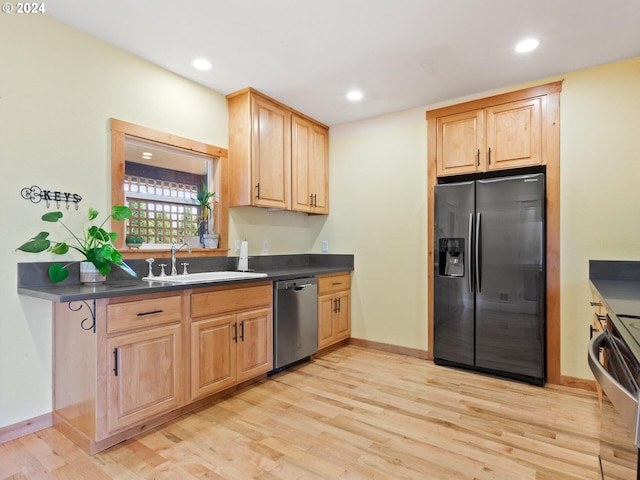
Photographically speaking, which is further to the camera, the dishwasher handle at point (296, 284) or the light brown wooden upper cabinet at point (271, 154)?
the light brown wooden upper cabinet at point (271, 154)

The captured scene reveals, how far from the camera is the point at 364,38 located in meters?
2.44

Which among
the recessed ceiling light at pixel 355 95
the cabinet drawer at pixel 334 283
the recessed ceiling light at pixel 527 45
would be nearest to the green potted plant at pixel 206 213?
the cabinet drawer at pixel 334 283

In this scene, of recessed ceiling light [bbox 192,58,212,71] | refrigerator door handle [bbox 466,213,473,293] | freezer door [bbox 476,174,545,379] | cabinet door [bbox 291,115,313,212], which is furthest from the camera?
cabinet door [bbox 291,115,313,212]

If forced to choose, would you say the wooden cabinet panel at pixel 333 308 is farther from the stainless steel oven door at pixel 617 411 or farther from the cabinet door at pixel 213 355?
the stainless steel oven door at pixel 617 411

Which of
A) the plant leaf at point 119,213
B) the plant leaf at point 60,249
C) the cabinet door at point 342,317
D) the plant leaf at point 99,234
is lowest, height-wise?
the cabinet door at point 342,317

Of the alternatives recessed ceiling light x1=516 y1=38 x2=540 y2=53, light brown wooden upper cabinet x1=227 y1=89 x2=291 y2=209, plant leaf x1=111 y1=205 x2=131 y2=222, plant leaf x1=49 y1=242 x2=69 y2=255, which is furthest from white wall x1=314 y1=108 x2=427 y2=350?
plant leaf x1=49 y1=242 x2=69 y2=255

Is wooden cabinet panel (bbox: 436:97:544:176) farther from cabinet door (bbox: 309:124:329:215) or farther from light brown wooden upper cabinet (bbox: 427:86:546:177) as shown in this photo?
cabinet door (bbox: 309:124:329:215)

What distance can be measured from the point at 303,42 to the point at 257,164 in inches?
45.4

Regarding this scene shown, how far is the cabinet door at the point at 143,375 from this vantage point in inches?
77.7

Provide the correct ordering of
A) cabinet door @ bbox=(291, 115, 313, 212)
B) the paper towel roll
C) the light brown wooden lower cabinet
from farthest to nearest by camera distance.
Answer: cabinet door @ bbox=(291, 115, 313, 212)
the paper towel roll
the light brown wooden lower cabinet

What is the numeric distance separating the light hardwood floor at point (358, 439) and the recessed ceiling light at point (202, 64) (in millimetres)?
2548

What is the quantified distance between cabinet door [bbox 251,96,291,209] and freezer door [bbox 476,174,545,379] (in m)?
1.82

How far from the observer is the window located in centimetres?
262

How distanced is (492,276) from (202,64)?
292 cm
